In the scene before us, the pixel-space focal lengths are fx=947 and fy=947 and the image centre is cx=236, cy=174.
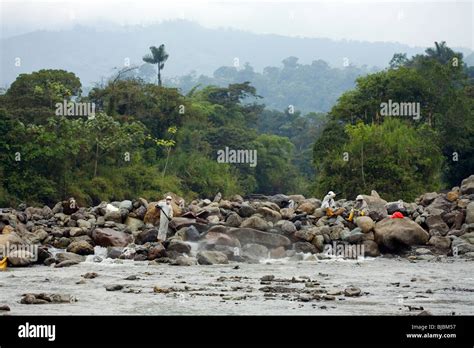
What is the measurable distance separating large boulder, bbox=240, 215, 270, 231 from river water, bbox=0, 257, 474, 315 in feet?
5.49

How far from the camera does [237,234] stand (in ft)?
93.1

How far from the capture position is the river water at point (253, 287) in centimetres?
1748

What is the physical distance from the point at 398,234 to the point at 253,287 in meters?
Result: 9.53

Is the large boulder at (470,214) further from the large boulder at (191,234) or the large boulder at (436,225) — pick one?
the large boulder at (191,234)

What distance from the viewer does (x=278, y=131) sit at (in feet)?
326

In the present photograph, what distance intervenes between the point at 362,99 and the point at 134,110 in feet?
45.6

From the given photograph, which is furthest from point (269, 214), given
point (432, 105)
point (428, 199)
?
point (432, 105)

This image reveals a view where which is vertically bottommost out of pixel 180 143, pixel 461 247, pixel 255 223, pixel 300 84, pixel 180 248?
pixel 461 247

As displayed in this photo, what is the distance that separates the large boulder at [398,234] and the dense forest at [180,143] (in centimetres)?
1866

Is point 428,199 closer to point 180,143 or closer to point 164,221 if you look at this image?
point 164,221

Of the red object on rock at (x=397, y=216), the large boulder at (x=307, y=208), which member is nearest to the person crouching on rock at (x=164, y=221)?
the large boulder at (x=307, y=208)

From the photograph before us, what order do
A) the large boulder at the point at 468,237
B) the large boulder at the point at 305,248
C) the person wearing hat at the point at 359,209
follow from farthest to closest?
the person wearing hat at the point at 359,209
the large boulder at the point at 468,237
the large boulder at the point at 305,248

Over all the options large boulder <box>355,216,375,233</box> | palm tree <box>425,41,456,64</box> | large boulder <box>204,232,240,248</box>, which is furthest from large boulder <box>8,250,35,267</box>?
palm tree <box>425,41,456,64</box>
